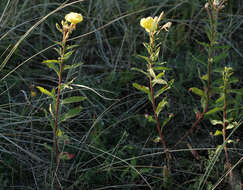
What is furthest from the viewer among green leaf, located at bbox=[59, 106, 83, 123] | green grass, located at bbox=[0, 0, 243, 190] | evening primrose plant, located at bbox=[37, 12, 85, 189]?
green grass, located at bbox=[0, 0, 243, 190]

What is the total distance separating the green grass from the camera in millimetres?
1664

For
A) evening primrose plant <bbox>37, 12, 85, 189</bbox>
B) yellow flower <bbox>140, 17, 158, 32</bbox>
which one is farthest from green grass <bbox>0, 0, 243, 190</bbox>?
yellow flower <bbox>140, 17, 158, 32</bbox>

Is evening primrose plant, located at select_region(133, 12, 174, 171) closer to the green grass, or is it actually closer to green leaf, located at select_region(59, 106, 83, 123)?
the green grass

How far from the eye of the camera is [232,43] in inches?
98.7

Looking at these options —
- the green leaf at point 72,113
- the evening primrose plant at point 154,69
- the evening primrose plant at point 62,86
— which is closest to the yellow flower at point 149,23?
the evening primrose plant at point 154,69

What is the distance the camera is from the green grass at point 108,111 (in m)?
1.66

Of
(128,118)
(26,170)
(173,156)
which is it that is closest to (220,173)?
(173,156)

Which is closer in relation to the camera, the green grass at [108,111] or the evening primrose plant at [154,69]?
the evening primrose plant at [154,69]

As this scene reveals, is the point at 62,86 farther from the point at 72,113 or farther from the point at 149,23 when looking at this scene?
the point at 149,23

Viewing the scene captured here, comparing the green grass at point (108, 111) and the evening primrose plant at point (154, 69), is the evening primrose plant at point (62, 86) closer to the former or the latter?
the green grass at point (108, 111)

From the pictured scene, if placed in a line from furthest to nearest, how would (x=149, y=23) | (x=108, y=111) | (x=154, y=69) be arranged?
(x=108, y=111) → (x=154, y=69) → (x=149, y=23)

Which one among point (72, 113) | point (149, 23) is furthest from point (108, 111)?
point (149, 23)

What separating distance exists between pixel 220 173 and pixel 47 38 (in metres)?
1.69

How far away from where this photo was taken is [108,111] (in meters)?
1.86
